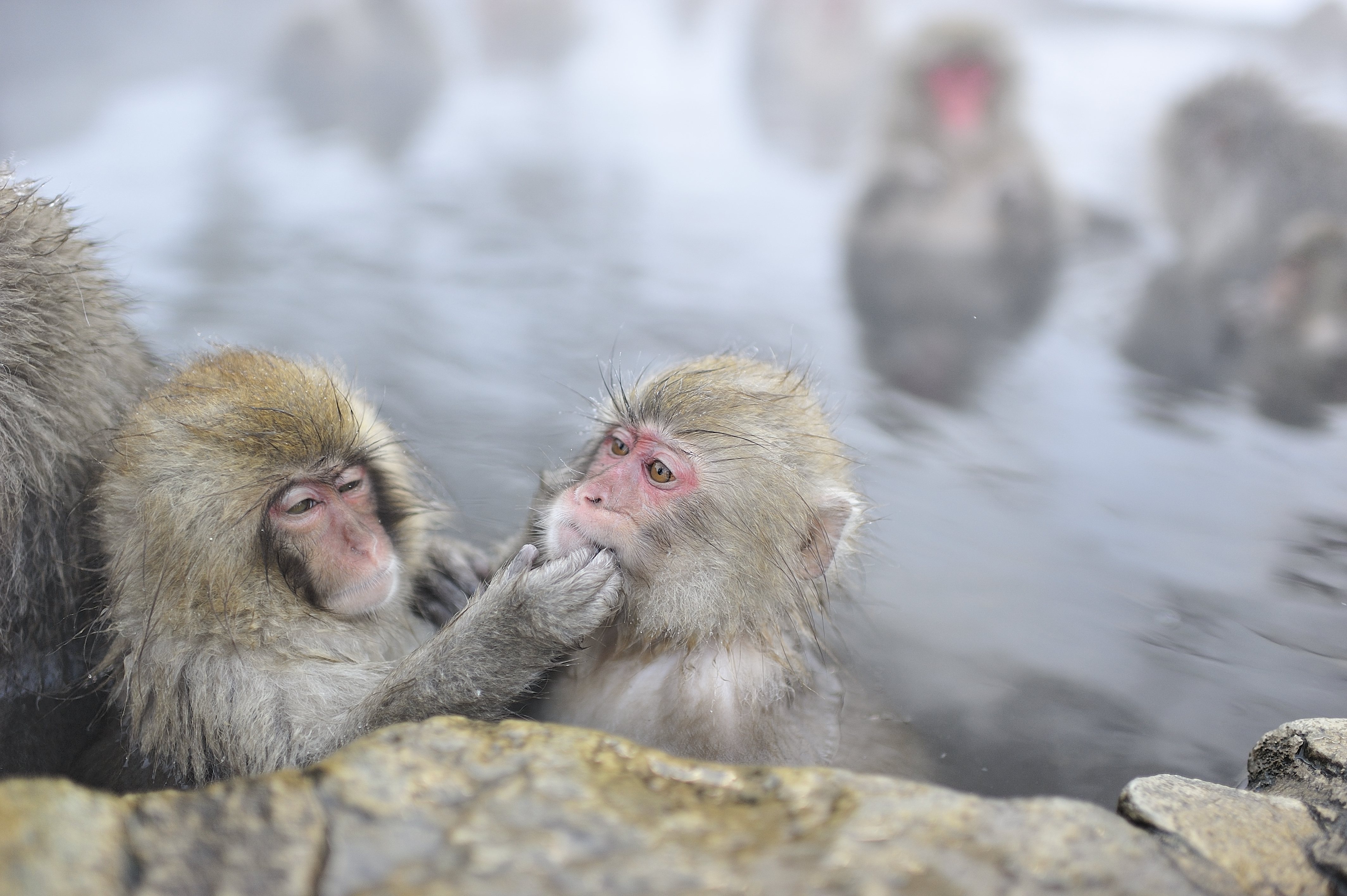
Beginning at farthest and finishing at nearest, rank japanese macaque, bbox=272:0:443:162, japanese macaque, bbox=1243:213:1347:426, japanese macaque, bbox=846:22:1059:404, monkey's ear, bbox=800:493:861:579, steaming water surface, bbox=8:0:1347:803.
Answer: japanese macaque, bbox=272:0:443:162, japanese macaque, bbox=846:22:1059:404, japanese macaque, bbox=1243:213:1347:426, steaming water surface, bbox=8:0:1347:803, monkey's ear, bbox=800:493:861:579

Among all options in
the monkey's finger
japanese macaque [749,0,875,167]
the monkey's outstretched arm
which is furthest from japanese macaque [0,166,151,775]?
japanese macaque [749,0,875,167]

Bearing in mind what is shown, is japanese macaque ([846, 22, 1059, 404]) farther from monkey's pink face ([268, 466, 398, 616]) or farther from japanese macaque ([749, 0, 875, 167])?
monkey's pink face ([268, 466, 398, 616])

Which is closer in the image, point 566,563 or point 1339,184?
point 566,563

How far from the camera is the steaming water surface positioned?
11.9 ft

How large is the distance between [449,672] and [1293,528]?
388 centimetres

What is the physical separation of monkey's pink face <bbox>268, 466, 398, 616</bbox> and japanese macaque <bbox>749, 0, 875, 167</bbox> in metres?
7.73

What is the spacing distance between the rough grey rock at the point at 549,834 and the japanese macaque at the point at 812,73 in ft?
27.8

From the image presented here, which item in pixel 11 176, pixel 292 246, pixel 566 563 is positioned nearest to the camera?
pixel 566 563

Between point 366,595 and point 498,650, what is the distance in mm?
433

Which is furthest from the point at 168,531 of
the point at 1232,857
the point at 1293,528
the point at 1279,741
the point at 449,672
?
the point at 1293,528

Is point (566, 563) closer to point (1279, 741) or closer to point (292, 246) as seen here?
point (1279, 741)

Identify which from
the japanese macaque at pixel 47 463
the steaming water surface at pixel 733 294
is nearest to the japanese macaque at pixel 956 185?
the steaming water surface at pixel 733 294

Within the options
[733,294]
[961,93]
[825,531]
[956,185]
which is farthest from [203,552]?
[961,93]

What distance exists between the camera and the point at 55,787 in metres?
1.62
